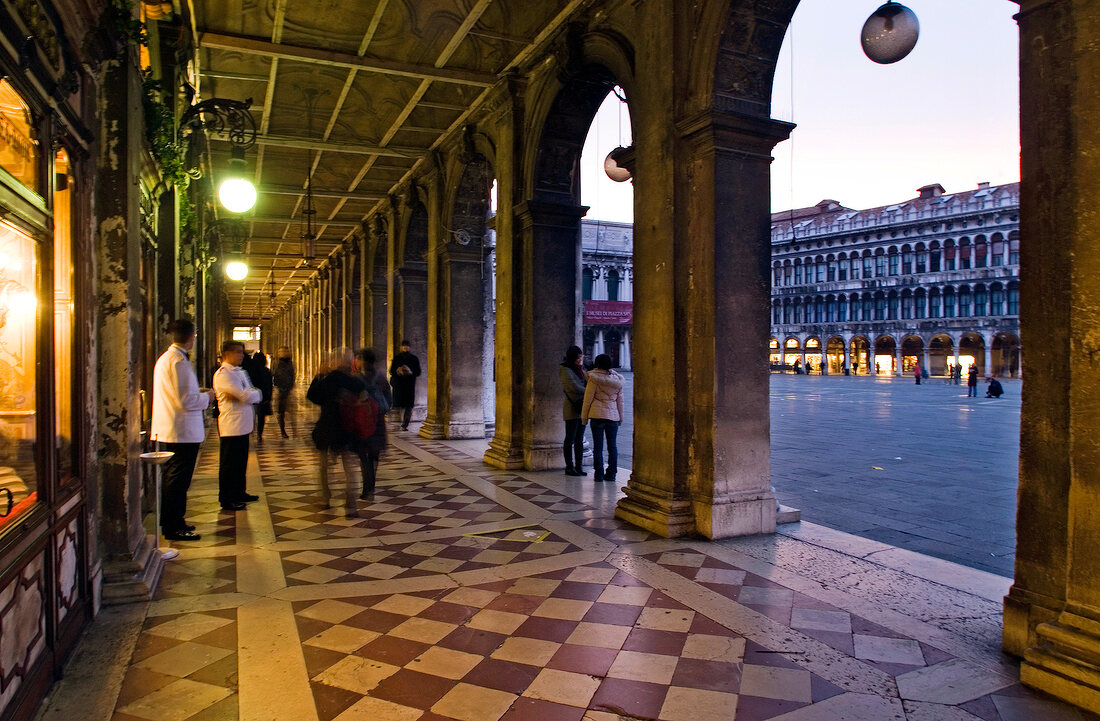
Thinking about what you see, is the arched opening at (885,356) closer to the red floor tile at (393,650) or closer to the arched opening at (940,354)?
the arched opening at (940,354)

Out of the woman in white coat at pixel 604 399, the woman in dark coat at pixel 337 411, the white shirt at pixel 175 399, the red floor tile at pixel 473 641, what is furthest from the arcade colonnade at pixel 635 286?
the red floor tile at pixel 473 641

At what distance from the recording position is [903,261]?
63750mm

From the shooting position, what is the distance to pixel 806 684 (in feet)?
10.7

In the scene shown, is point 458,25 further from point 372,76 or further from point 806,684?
point 806,684

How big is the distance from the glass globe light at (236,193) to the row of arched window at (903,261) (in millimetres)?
63845

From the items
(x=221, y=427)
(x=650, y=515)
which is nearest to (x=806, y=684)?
(x=650, y=515)

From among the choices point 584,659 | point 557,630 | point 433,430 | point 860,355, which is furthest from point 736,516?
point 860,355

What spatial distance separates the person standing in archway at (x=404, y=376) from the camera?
43.5 ft

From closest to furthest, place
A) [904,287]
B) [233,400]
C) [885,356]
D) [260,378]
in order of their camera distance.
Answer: [233,400] → [260,378] → [904,287] → [885,356]

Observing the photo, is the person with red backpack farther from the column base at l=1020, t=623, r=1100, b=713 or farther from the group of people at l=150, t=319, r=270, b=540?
the column base at l=1020, t=623, r=1100, b=713

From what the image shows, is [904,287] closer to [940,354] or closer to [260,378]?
[940,354]

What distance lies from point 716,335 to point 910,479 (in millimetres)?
4557

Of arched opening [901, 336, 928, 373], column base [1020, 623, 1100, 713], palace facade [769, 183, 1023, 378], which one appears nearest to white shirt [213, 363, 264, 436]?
column base [1020, 623, 1100, 713]

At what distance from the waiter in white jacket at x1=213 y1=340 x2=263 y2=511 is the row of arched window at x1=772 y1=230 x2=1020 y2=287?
6445cm
